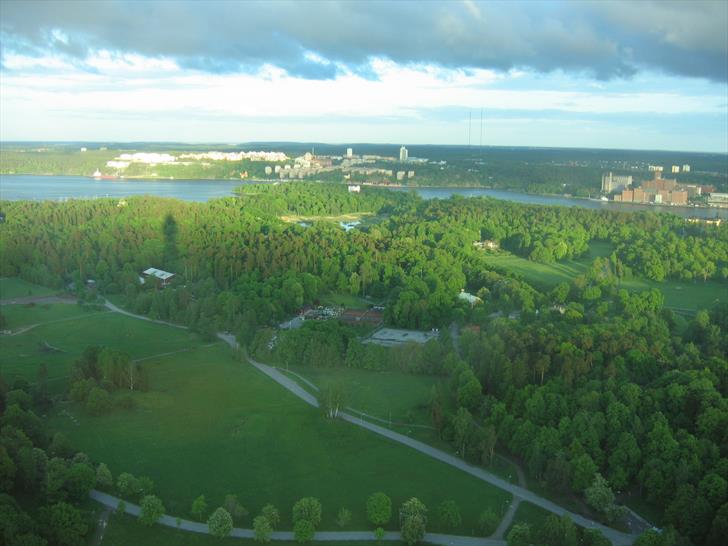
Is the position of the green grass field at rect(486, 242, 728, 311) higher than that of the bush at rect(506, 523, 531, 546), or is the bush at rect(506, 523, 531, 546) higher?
the green grass field at rect(486, 242, 728, 311)

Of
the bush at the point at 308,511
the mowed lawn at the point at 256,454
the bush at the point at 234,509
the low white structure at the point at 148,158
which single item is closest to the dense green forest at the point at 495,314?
the mowed lawn at the point at 256,454

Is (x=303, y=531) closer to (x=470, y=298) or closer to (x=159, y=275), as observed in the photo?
(x=470, y=298)

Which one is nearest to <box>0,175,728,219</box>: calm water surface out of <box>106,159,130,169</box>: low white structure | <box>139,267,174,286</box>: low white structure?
<box>106,159,130,169</box>: low white structure

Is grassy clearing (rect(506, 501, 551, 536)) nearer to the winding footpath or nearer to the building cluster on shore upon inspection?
the winding footpath

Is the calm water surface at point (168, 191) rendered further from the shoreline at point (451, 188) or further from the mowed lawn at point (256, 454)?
the mowed lawn at point (256, 454)

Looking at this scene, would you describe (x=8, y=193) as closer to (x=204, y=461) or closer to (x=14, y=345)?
(x=14, y=345)

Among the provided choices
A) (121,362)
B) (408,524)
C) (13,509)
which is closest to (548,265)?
(121,362)
